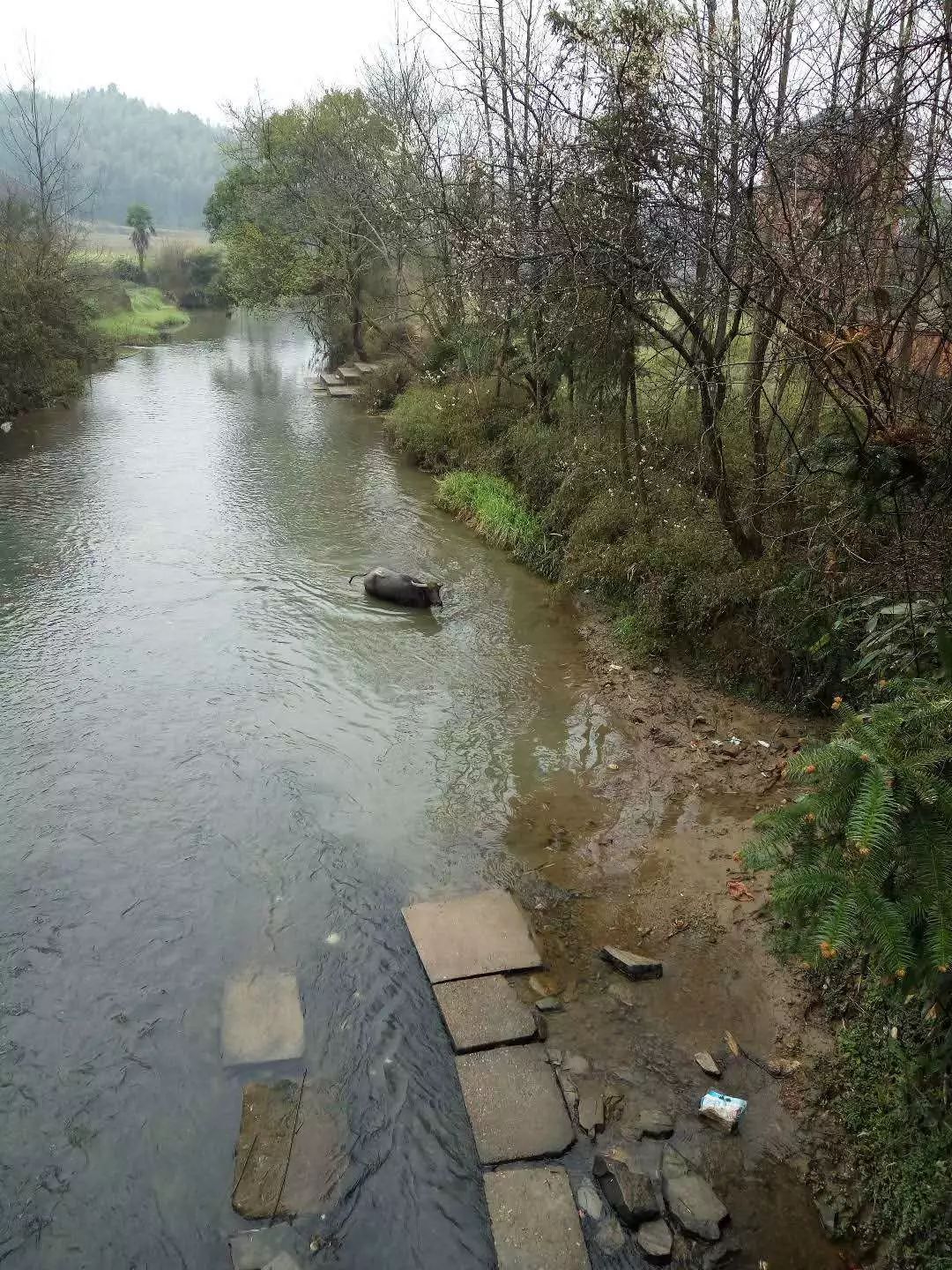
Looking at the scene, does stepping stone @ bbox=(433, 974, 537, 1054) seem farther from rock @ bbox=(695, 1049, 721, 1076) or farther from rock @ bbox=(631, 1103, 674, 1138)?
rock @ bbox=(695, 1049, 721, 1076)

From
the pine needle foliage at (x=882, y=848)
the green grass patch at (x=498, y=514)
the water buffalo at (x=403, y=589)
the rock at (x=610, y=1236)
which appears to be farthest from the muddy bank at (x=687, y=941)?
the green grass patch at (x=498, y=514)

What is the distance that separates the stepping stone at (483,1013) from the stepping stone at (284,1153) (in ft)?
2.77

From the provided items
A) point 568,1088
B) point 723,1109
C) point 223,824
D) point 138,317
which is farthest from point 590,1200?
point 138,317

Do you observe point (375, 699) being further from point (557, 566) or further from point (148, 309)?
point (148, 309)

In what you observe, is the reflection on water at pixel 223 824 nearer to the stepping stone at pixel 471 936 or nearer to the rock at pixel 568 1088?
the stepping stone at pixel 471 936

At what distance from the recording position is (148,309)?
41.1 meters

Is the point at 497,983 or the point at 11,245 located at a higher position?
the point at 11,245

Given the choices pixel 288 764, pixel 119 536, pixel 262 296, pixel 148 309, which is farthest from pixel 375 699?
pixel 148 309

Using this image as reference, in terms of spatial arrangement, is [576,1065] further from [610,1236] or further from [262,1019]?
[262,1019]

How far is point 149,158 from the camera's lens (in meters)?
145

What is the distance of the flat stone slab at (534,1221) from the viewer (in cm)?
351

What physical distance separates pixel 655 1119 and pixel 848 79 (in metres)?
8.29

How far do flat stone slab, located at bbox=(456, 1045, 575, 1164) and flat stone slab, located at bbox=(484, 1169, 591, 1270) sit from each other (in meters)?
0.12

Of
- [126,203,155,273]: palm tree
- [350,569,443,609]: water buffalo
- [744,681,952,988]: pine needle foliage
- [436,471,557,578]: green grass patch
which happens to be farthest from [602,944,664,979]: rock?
[126,203,155,273]: palm tree
